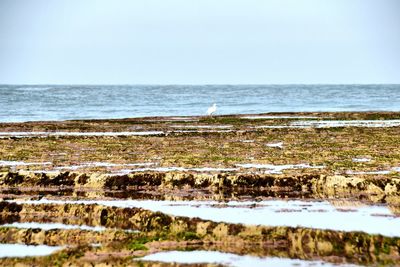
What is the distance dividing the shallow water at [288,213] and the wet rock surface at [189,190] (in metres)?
0.14

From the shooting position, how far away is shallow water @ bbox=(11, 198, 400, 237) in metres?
15.4

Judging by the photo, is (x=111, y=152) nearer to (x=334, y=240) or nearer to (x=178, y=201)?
(x=178, y=201)

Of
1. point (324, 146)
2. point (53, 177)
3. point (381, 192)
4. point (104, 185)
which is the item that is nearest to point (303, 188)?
point (381, 192)

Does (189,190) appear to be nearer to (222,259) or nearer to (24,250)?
(24,250)

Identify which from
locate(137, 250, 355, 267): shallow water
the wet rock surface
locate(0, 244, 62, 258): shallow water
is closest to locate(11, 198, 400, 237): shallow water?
the wet rock surface

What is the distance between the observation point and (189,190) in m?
21.0

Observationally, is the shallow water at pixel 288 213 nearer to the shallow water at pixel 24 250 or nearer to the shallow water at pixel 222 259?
the shallow water at pixel 222 259

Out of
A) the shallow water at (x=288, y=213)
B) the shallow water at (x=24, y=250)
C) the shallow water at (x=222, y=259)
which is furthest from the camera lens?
the shallow water at (x=288, y=213)

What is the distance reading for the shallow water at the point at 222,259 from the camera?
12518 mm

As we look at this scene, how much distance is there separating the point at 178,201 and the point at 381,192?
607 centimetres

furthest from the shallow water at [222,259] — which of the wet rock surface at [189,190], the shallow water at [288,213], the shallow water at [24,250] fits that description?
the shallow water at [288,213]

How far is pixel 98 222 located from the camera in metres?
16.6

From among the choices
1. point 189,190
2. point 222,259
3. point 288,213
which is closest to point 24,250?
point 222,259

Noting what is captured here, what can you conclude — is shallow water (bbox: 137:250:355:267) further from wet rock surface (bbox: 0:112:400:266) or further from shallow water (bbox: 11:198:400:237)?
shallow water (bbox: 11:198:400:237)
